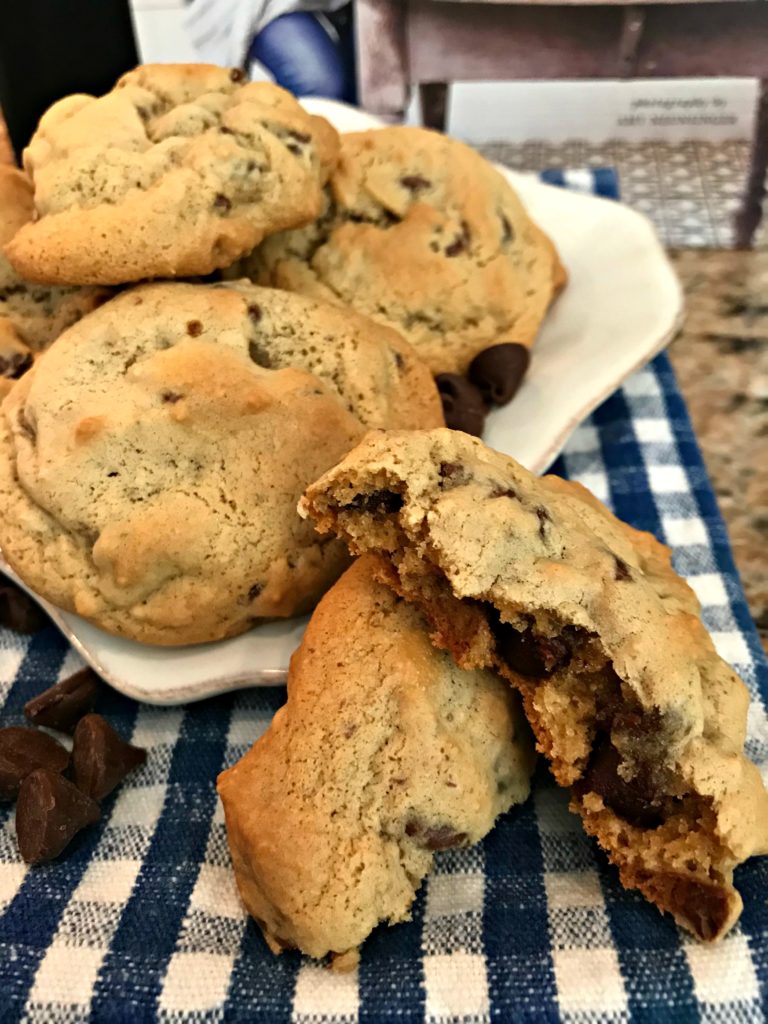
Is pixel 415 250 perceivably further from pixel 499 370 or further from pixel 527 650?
pixel 527 650

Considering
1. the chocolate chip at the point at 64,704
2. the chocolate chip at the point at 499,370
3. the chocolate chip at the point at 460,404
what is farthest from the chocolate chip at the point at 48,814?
the chocolate chip at the point at 499,370

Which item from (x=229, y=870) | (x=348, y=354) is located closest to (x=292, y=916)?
(x=229, y=870)

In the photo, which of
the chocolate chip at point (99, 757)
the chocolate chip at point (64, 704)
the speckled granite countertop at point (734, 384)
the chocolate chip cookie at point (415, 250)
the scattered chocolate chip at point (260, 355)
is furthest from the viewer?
the speckled granite countertop at point (734, 384)

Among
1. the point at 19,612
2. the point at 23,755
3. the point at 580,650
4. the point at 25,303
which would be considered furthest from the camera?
the point at 25,303

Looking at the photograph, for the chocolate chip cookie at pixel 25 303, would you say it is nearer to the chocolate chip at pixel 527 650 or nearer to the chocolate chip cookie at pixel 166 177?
the chocolate chip cookie at pixel 166 177

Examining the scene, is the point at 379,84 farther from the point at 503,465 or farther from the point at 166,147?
the point at 503,465

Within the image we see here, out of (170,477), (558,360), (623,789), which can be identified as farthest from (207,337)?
(623,789)
